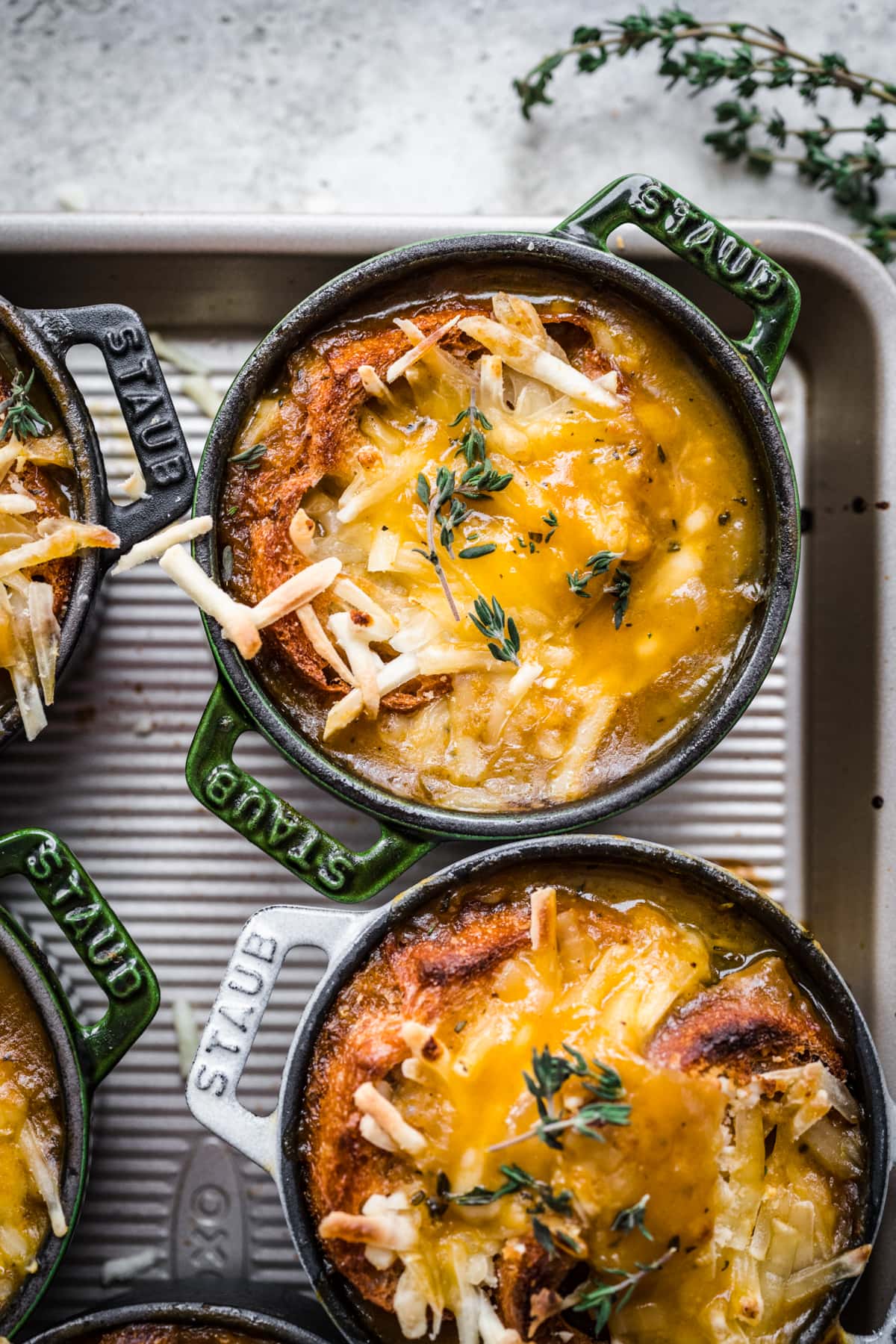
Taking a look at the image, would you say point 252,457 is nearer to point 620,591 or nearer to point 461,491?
point 461,491

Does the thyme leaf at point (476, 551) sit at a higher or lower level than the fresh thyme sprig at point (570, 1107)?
higher

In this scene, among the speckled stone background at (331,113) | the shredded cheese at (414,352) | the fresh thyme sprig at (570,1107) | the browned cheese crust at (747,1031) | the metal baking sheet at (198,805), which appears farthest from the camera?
the speckled stone background at (331,113)

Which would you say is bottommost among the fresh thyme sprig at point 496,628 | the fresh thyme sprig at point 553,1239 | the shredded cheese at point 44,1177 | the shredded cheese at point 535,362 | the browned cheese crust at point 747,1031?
the shredded cheese at point 44,1177

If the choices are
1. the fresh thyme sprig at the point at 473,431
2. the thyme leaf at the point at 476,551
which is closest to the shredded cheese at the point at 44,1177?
the thyme leaf at the point at 476,551

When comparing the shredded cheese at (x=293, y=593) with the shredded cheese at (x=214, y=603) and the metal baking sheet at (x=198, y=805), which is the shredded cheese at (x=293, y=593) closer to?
the shredded cheese at (x=214, y=603)

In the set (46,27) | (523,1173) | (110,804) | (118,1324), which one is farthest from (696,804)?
(46,27)

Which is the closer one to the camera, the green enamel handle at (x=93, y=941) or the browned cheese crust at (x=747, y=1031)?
the browned cheese crust at (x=747, y=1031)

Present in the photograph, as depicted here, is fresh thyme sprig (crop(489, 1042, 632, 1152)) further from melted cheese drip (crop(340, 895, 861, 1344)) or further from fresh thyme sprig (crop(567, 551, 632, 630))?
fresh thyme sprig (crop(567, 551, 632, 630))

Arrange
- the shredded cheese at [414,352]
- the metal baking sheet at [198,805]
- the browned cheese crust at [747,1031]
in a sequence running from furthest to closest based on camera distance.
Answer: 1. the metal baking sheet at [198,805]
2. the shredded cheese at [414,352]
3. the browned cheese crust at [747,1031]
